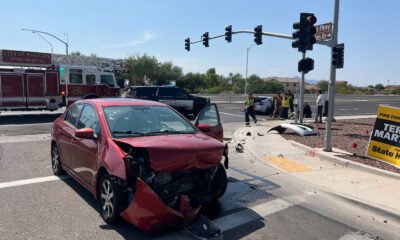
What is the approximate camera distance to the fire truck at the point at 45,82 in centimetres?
2089

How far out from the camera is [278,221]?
5535 millimetres

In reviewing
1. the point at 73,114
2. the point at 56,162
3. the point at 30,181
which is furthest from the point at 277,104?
the point at 30,181

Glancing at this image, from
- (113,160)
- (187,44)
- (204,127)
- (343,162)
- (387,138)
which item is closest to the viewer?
(113,160)

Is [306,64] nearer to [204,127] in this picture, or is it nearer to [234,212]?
[204,127]

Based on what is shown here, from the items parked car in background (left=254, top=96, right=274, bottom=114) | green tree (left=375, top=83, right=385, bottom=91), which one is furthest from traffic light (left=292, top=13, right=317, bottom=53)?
green tree (left=375, top=83, right=385, bottom=91)

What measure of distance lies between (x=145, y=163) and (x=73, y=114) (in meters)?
2.91

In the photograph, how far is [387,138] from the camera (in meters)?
9.57

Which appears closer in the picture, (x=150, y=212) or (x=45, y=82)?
(x=150, y=212)

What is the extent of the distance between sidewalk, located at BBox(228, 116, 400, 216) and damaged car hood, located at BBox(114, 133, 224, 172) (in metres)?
2.89

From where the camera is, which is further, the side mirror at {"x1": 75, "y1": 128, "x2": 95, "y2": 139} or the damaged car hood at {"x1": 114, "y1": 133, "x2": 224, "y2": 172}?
the side mirror at {"x1": 75, "y1": 128, "x2": 95, "y2": 139}

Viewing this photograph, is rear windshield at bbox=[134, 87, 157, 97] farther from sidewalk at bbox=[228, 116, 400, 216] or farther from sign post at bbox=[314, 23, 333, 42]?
sign post at bbox=[314, 23, 333, 42]

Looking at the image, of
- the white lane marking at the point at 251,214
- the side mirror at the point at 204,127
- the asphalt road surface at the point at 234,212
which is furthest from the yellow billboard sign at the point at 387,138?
the side mirror at the point at 204,127

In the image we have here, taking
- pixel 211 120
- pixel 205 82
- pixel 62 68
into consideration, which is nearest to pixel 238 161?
pixel 211 120

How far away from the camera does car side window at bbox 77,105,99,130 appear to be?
599cm
